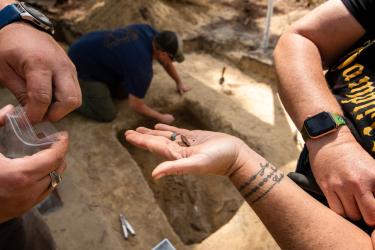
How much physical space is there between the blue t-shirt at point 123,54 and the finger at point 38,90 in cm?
216

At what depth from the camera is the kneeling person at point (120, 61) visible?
3340mm

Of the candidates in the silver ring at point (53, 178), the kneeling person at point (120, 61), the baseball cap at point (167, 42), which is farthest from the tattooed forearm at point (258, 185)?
the baseball cap at point (167, 42)

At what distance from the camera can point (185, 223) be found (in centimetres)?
300

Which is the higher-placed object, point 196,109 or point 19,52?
point 19,52

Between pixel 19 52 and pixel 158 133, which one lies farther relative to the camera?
pixel 158 133

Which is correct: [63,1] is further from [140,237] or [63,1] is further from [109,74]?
[140,237]

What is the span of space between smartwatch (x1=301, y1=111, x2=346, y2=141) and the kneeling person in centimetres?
228

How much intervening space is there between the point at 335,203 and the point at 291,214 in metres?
0.19

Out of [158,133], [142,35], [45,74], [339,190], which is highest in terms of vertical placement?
[45,74]

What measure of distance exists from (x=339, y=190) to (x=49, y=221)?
205cm

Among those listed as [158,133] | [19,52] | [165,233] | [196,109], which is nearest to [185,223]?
[165,233]

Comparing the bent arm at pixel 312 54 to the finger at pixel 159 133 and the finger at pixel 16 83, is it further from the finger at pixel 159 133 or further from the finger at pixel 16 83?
the finger at pixel 16 83

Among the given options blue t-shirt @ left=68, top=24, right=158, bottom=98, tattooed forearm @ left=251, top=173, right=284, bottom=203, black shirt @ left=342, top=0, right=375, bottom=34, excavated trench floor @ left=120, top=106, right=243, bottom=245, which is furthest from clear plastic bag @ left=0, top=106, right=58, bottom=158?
blue t-shirt @ left=68, top=24, right=158, bottom=98

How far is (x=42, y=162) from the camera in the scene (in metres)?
0.99
